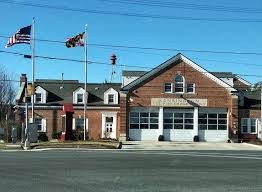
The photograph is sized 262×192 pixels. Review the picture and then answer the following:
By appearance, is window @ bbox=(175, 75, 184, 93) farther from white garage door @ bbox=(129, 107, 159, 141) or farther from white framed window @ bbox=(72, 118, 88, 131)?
white framed window @ bbox=(72, 118, 88, 131)

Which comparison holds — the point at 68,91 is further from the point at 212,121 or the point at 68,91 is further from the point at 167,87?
the point at 212,121

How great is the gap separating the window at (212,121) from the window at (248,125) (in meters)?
2.35

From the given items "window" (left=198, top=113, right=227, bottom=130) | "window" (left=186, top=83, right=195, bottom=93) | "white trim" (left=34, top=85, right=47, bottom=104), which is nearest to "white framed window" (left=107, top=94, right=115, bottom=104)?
"white trim" (left=34, top=85, right=47, bottom=104)

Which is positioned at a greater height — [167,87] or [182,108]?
[167,87]

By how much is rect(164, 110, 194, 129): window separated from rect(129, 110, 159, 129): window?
45.6 inches

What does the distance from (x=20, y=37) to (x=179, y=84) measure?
63.7 feet

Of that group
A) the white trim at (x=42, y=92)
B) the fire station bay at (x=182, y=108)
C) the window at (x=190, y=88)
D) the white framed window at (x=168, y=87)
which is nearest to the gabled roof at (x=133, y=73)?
the fire station bay at (x=182, y=108)

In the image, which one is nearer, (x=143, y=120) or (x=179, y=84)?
(x=143, y=120)

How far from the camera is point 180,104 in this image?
189ft

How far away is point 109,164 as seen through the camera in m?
21.9

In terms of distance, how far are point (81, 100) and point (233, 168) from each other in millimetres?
43070

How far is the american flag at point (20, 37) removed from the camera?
44.9m

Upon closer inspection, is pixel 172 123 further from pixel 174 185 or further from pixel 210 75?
pixel 174 185

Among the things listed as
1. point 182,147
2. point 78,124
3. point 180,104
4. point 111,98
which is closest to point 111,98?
point 111,98
